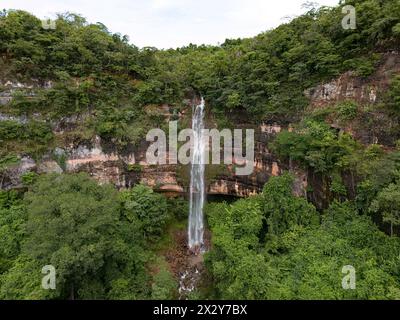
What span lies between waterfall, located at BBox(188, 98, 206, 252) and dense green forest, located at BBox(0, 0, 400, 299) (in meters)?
1.02

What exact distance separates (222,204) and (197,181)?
3.95m

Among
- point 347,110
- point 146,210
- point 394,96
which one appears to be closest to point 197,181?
point 146,210

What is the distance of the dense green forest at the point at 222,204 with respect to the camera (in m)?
10.1

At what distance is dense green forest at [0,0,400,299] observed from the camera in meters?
10.1

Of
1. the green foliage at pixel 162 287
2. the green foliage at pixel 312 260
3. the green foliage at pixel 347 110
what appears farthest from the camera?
the green foliage at pixel 347 110

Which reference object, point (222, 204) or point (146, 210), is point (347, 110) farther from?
point (146, 210)

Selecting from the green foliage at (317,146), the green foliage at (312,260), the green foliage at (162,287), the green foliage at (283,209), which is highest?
the green foliage at (317,146)

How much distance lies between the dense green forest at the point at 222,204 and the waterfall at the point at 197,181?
1.02m

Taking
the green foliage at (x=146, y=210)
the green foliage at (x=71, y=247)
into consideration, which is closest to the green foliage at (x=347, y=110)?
the green foliage at (x=146, y=210)

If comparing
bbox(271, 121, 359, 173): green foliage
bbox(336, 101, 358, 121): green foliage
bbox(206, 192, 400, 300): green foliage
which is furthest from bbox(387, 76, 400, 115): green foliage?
bbox(206, 192, 400, 300): green foliage

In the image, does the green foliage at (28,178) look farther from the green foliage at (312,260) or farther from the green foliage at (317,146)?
the green foliage at (317,146)

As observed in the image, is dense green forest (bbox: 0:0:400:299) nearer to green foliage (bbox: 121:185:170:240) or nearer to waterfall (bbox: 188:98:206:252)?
green foliage (bbox: 121:185:170:240)

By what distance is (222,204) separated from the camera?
16.0m
